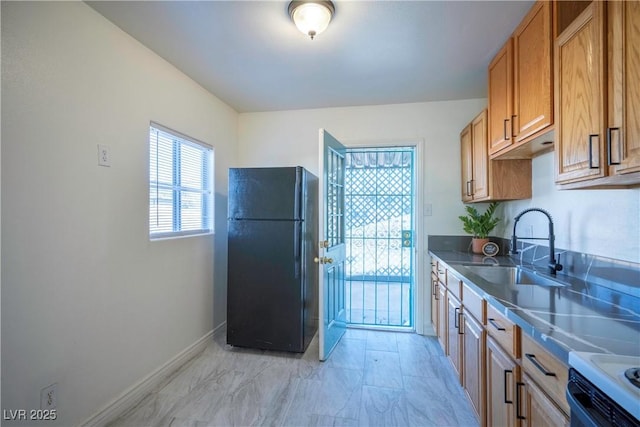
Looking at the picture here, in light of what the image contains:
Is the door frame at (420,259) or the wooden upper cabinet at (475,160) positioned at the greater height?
the wooden upper cabinet at (475,160)

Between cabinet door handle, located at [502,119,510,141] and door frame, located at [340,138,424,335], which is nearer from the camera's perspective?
cabinet door handle, located at [502,119,510,141]

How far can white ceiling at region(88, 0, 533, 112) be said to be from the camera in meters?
1.63

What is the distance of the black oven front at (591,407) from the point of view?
2.18ft

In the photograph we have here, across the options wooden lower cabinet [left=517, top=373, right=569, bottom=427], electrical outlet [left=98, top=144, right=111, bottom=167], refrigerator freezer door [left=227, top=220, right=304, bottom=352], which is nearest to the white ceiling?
electrical outlet [left=98, top=144, right=111, bottom=167]

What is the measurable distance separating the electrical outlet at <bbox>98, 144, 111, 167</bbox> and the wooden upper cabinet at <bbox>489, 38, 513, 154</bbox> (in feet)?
8.22

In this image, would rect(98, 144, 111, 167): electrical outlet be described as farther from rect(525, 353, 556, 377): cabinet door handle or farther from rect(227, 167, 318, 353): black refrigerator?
rect(525, 353, 556, 377): cabinet door handle

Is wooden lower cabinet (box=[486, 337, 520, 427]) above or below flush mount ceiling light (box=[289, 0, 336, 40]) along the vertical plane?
below

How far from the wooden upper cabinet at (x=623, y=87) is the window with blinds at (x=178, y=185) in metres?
2.57

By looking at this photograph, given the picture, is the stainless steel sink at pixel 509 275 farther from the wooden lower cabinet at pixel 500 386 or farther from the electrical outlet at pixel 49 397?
the electrical outlet at pixel 49 397

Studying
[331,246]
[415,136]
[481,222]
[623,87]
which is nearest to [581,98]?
[623,87]

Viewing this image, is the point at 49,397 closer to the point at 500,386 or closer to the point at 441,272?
the point at 500,386

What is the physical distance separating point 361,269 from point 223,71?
270cm

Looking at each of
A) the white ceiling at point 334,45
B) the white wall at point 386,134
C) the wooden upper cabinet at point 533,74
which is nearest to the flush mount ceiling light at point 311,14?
the white ceiling at point 334,45

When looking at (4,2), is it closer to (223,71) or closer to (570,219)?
(223,71)
